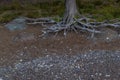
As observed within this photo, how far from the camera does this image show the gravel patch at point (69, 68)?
16.1 ft

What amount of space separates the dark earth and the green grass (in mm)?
496

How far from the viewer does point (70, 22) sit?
21.3 ft

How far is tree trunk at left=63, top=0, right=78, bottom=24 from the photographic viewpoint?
6572 millimetres

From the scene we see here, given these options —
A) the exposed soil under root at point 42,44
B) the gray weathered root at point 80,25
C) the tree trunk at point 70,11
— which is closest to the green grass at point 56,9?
the gray weathered root at point 80,25

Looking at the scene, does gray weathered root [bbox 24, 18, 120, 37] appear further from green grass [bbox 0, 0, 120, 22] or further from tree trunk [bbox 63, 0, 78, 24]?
green grass [bbox 0, 0, 120, 22]

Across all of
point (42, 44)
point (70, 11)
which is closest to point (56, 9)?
point (70, 11)

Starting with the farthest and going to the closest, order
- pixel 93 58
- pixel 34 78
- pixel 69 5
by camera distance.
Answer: pixel 69 5, pixel 93 58, pixel 34 78

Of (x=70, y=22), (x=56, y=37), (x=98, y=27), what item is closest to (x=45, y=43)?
(x=56, y=37)

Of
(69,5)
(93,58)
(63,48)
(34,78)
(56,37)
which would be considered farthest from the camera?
(69,5)

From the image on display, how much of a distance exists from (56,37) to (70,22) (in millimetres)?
442

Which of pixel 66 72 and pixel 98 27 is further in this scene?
pixel 98 27

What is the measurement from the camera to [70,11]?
6.67m

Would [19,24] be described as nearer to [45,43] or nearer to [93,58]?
[45,43]

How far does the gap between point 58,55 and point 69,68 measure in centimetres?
57
